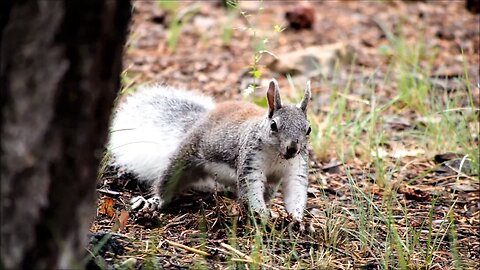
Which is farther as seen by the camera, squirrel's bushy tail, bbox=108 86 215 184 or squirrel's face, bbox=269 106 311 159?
squirrel's bushy tail, bbox=108 86 215 184

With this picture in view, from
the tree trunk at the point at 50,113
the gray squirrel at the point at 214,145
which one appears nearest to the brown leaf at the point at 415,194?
the gray squirrel at the point at 214,145

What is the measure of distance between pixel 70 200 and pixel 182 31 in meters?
4.75

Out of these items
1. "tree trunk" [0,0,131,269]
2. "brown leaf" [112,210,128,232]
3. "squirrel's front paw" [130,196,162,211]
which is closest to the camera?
"tree trunk" [0,0,131,269]

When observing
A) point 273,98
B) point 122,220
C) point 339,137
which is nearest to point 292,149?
point 273,98

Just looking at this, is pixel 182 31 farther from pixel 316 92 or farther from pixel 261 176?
pixel 261 176

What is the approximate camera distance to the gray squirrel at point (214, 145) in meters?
3.16

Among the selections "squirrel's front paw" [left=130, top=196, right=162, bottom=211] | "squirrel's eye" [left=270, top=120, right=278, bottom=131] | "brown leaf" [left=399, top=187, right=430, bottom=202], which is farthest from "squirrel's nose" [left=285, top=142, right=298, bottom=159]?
"brown leaf" [left=399, top=187, right=430, bottom=202]

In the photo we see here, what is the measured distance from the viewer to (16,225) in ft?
5.68

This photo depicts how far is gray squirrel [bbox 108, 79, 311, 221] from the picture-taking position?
10.4 feet

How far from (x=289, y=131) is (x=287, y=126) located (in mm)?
22

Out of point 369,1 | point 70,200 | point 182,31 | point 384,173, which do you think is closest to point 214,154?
point 384,173

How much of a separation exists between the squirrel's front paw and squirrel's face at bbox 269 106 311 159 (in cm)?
59

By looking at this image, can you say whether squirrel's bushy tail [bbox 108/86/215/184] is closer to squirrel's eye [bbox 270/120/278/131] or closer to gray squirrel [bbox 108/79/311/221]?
gray squirrel [bbox 108/79/311/221]

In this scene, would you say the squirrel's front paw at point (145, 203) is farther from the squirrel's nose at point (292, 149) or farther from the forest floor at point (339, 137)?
the squirrel's nose at point (292, 149)
